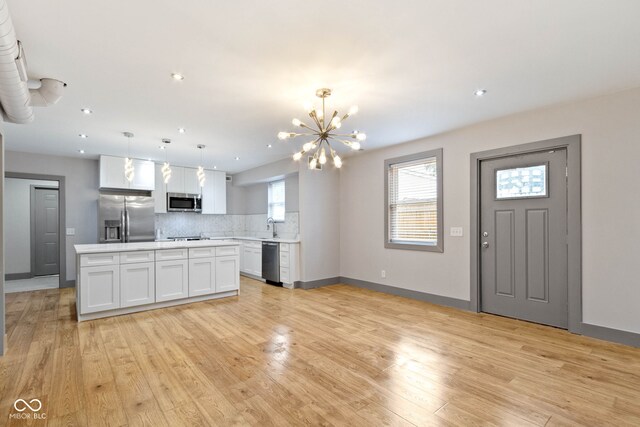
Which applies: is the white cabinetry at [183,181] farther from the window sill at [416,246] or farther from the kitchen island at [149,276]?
the window sill at [416,246]

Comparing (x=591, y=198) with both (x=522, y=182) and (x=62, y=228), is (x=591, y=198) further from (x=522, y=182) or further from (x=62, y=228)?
(x=62, y=228)

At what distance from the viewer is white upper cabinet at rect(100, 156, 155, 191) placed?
6.09 metres

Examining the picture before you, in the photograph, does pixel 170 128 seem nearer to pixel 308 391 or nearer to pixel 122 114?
pixel 122 114

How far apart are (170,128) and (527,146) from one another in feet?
15.5

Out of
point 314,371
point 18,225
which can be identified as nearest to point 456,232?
point 314,371

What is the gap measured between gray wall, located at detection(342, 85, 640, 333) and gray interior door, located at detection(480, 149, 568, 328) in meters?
0.22

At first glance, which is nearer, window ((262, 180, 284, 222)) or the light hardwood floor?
the light hardwood floor

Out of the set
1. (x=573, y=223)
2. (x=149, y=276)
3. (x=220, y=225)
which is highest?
(x=573, y=223)

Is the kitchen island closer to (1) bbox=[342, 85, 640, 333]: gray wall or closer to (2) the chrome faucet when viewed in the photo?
(2) the chrome faucet

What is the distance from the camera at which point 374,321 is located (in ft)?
13.1

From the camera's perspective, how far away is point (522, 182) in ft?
13.2

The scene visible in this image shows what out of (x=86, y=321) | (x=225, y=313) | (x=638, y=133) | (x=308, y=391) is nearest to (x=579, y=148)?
(x=638, y=133)

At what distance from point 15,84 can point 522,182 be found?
5.24 m

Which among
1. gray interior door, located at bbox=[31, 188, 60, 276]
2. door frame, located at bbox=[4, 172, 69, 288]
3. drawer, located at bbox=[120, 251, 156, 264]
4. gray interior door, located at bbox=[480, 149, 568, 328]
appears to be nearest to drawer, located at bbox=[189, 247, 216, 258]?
drawer, located at bbox=[120, 251, 156, 264]
